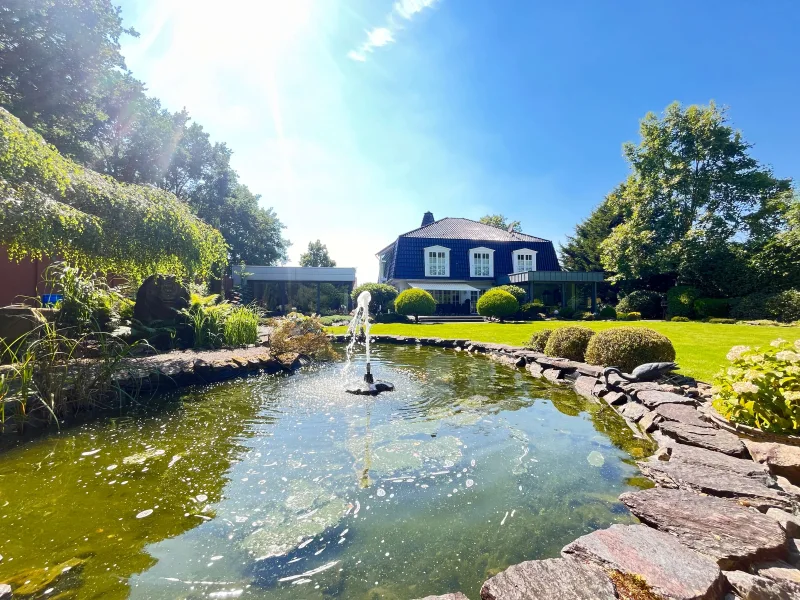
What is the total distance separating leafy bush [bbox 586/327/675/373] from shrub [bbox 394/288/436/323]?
14.0 metres

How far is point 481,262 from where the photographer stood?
1104 inches

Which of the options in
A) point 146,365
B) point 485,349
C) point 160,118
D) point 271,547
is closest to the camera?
point 271,547

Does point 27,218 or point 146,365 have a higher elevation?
point 27,218

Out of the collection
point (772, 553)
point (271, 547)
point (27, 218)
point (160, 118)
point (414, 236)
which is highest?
point (160, 118)

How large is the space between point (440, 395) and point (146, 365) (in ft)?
16.2

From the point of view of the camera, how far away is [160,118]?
23656 mm

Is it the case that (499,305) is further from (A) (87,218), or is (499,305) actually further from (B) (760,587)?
(B) (760,587)

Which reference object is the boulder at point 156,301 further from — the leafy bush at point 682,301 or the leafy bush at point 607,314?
the leafy bush at point 682,301

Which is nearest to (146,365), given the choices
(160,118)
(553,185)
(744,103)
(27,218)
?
(27,218)

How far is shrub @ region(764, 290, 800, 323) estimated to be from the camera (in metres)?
16.6

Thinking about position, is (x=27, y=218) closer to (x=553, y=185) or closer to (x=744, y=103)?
(x=553, y=185)

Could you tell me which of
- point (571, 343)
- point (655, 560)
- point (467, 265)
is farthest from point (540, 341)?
point (467, 265)

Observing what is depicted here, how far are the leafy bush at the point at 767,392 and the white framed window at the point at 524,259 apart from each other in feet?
82.3

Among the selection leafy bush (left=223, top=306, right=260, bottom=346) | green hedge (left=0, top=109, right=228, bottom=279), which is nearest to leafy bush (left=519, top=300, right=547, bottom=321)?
leafy bush (left=223, top=306, right=260, bottom=346)
